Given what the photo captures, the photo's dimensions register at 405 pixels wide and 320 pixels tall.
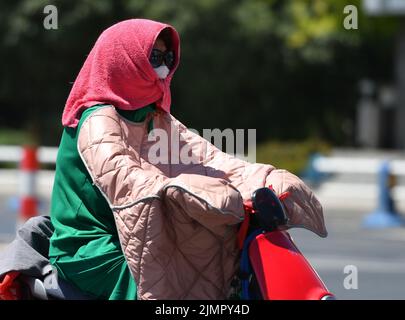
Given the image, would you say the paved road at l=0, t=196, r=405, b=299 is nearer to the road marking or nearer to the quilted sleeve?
the road marking

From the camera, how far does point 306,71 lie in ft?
98.0

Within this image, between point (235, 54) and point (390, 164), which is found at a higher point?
point (235, 54)

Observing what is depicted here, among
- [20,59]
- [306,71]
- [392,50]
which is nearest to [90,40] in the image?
[20,59]

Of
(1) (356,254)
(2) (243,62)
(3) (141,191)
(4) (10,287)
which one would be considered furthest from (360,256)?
(2) (243,62)

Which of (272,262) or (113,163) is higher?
(113,163)

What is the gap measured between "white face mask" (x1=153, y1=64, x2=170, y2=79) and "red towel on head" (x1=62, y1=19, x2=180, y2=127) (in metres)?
0.02

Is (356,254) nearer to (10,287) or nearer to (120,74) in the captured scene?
(10,287)

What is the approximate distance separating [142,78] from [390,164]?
11.2 m

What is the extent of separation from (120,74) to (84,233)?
0.54m

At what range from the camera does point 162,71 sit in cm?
358

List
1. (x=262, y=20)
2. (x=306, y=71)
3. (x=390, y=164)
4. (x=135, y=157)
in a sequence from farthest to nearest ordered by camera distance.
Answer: (x=306, y=71), (x=262, y=20), (x=390, y=164), (x=135, y=157)

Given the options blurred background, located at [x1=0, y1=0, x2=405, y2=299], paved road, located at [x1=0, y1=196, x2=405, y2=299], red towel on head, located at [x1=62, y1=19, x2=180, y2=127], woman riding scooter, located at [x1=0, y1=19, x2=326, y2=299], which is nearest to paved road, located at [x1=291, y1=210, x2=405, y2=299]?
paved road, located at [x1=0, y1=196, x2=405, y2=299]

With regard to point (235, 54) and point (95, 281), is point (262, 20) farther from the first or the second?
point (95, 281)
